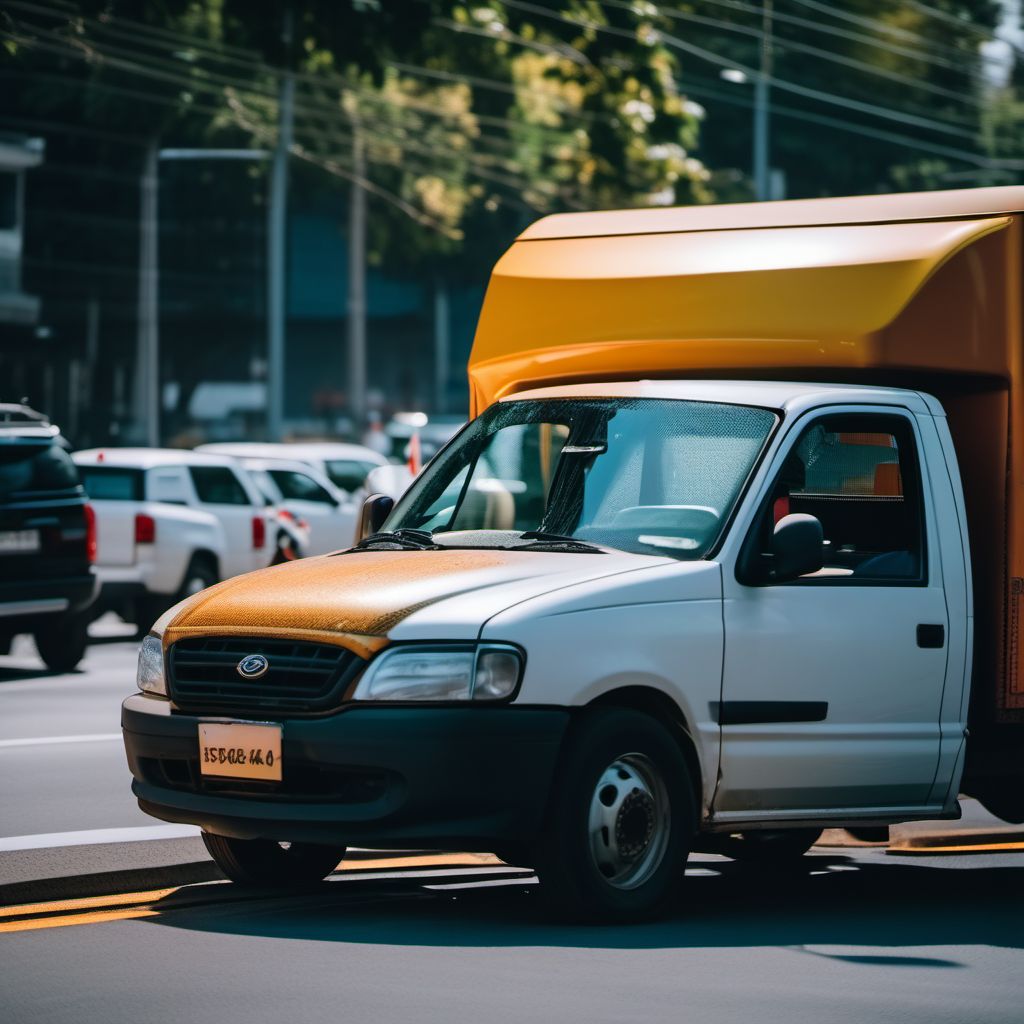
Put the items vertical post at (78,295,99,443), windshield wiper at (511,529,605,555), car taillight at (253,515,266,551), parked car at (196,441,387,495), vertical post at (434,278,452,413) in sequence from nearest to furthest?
windshield wiper at (511,529,605,555), car taillight at (253,515,266,551), parked car at (196,441,387,495), vertical post at (78,295,99,443), vertical post at (434,278,452,413)

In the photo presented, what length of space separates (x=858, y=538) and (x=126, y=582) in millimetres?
14035

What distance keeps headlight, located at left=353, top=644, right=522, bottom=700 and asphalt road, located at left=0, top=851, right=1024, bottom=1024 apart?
761 millimetres

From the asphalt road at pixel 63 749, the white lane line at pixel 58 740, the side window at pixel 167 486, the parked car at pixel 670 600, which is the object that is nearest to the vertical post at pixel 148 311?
the side window at pixel 167 486

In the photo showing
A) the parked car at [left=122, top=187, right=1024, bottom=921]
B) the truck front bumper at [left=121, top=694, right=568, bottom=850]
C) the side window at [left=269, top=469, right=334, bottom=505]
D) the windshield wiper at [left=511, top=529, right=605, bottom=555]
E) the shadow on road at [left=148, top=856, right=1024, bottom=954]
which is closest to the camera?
the truck front bumper at [left=121, top=694, right=568, bottom=850]

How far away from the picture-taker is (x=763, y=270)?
9.24 metres

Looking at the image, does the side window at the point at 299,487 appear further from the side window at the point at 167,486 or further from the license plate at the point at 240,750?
the license plate at the point at 240,750

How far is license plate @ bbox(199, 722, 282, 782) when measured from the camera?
760 cm

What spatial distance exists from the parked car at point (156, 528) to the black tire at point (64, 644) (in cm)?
352

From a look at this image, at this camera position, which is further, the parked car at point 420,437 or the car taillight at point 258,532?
the parked car at point 420,437

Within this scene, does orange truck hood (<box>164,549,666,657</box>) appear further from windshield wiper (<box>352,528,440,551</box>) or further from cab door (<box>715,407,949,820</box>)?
cab door (<box>715,407,949,820</box>)

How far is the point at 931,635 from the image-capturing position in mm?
8648

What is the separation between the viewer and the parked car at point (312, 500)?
27.5m

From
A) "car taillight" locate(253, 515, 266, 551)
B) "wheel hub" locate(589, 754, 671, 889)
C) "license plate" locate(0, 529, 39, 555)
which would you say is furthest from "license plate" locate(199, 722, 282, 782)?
"car taillight" locate(253, 515, 266, 551)

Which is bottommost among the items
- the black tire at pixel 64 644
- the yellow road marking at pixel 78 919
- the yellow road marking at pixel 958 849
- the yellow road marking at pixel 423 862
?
the yellow road marking at pixel 958 849
